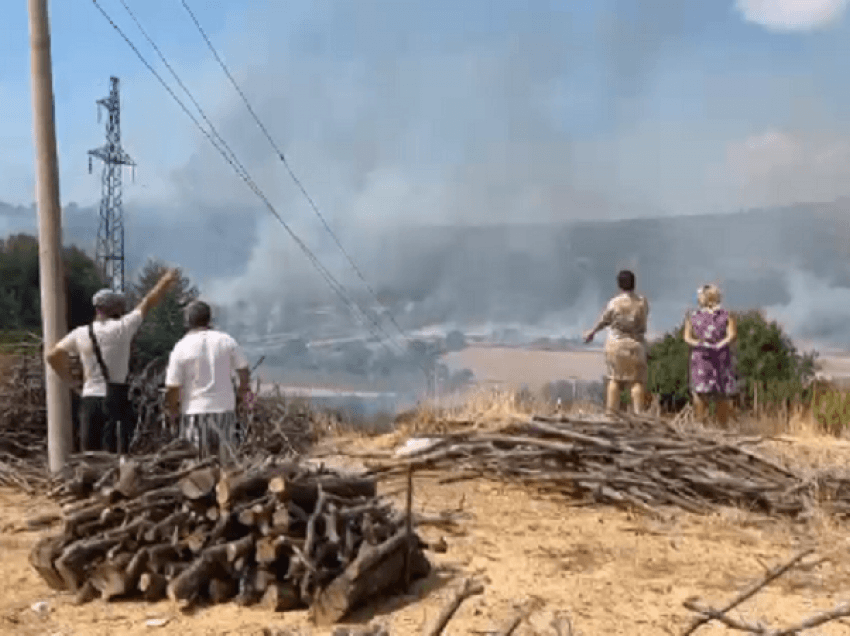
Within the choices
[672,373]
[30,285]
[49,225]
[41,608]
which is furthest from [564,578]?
[30,285]

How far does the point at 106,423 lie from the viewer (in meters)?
8.52

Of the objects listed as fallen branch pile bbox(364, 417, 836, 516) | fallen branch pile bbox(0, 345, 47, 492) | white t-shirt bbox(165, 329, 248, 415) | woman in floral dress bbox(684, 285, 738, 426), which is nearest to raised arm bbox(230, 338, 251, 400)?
white t-shirt bbox(165, 329, 248, 415)

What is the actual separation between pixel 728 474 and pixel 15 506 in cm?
549

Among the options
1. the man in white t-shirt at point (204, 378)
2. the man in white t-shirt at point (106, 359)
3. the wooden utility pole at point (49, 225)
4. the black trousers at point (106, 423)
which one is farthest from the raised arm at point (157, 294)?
the wooden utility pole at point (49, 225)

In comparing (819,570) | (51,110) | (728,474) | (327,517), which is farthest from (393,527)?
(51,110)

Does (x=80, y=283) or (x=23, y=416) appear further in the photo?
(x=80, y=283)

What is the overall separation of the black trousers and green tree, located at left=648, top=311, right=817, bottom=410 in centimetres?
962

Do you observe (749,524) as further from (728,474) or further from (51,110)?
(51,110)

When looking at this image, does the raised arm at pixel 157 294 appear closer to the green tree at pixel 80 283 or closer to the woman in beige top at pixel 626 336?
the woman in beige top at pixel 626 336

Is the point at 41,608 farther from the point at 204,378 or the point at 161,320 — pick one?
the point at 161,320

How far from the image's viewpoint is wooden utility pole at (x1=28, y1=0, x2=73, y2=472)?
9188 millimetres

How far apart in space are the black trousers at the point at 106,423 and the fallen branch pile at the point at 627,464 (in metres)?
2.10

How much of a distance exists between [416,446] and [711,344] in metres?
3.07

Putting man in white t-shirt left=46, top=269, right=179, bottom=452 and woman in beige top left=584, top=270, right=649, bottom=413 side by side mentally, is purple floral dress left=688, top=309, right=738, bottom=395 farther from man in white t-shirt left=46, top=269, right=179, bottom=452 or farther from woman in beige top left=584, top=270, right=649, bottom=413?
man in white t-shirt left=46, top=269, right=179, bottom=452
